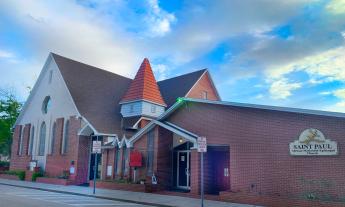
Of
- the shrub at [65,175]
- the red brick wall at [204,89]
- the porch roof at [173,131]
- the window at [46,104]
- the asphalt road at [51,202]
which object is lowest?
the asphalt road at [51,202]

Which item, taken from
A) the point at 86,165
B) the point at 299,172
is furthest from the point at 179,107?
the point at 86,165

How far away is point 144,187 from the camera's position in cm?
1925

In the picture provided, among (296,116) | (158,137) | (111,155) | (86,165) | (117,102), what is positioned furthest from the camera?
(117,102)

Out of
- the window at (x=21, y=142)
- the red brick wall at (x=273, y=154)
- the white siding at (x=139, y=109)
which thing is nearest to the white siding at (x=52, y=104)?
the window at (x=21, y=142)

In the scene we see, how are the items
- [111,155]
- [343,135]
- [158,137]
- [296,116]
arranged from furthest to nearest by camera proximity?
1. [111,155]
2. [158,137]
3. [296,116]
4. [343,135]

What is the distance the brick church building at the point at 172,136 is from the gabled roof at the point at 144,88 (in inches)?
4.9

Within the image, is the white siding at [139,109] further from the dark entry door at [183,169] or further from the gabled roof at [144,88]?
the dark entry door at [183,169]

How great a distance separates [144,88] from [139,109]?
2083 millimetres

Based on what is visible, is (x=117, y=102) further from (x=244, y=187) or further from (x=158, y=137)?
(x=244, y=187)

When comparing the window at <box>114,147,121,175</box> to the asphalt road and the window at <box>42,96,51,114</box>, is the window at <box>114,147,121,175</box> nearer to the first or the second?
the asphalt road

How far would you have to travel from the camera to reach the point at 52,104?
31172mm

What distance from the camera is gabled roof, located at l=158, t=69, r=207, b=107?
109ft

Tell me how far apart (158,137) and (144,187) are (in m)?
3.56

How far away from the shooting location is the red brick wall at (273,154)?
14.6 metres
